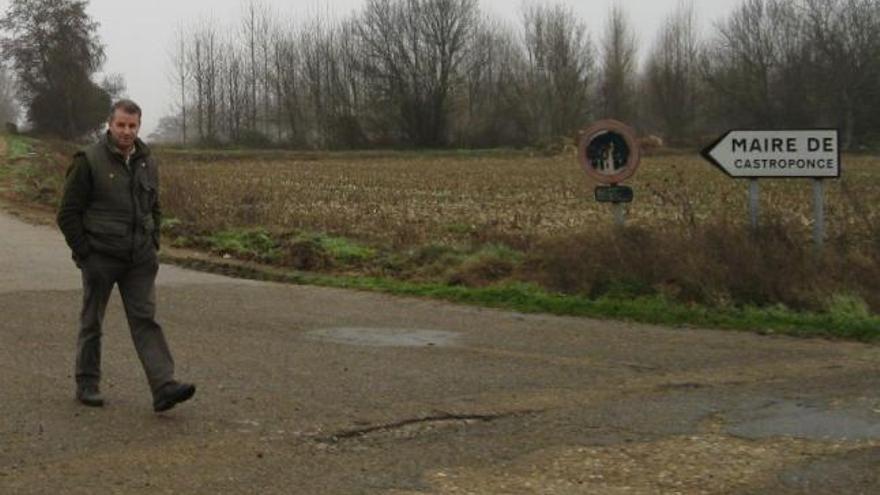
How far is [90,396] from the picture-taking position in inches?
248

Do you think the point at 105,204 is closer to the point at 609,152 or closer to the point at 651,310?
the point at 651,310

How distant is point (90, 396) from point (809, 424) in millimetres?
4552

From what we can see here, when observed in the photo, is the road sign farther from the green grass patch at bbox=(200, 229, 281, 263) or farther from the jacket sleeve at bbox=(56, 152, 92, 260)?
the jacket sleeve at bbox=(56, 152, 92, 260)

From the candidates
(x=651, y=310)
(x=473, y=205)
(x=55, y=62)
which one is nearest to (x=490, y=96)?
(x=55, y=62)

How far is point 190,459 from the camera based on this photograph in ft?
17.4

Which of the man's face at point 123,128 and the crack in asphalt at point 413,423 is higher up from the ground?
the man's face at point 123,128

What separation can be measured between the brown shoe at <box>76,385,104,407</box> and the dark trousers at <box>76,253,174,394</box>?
0.11ft

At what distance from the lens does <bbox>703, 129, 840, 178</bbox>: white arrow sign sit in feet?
35.0

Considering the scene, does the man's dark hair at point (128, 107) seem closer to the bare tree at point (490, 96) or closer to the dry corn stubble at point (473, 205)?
the dry corn stubble at point (473, 205)

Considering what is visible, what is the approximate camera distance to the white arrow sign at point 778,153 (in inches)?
420

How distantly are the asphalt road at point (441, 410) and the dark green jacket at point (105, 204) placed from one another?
3.49 feet

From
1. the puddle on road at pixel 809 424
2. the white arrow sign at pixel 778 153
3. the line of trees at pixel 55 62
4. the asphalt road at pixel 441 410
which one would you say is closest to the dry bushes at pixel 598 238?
the white arrow sign at pixel 778 153

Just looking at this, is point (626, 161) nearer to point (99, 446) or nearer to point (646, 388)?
point (646, 388)

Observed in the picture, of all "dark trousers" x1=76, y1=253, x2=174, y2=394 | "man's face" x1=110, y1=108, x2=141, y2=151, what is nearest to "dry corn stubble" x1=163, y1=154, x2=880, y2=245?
"dark trousers" x1=76, y1=253, x2=174, y2=394
